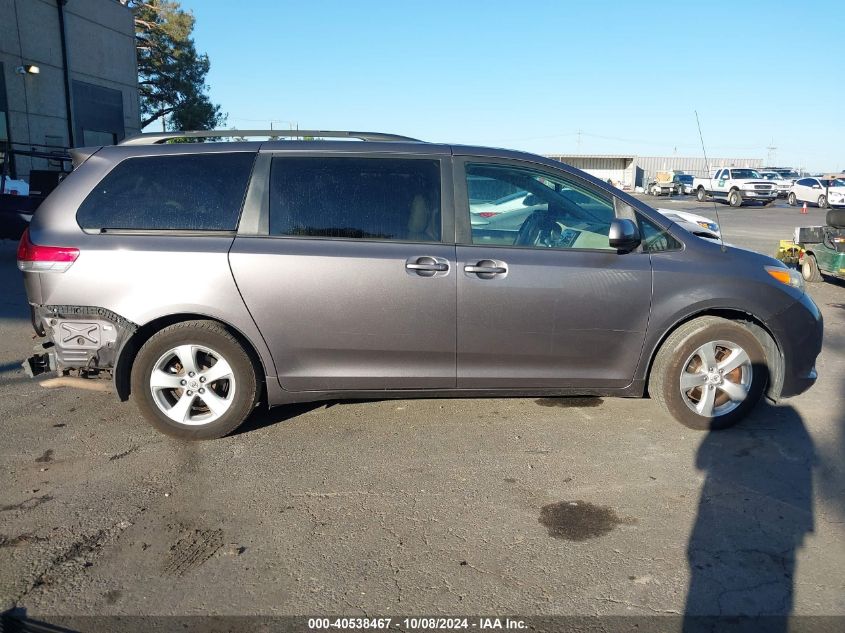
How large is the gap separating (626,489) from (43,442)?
360 cm

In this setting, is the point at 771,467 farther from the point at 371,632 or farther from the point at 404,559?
the point at 371,632

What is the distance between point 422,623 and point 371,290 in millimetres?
2052

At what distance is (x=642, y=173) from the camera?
76562 millimetres

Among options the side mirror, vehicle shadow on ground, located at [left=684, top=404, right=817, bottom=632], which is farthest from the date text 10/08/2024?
the side mirror

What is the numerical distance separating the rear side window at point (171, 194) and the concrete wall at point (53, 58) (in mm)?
20300

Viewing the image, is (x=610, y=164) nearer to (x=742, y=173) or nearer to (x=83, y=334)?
(x=742, y=173)

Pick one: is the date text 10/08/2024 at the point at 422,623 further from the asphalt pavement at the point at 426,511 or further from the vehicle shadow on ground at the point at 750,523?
the vehicle shadow on ground at the point at 750,523

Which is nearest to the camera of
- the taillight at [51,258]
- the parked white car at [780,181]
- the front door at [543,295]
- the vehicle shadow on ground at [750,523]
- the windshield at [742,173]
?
the vehicle shadow on ground at [750,523]

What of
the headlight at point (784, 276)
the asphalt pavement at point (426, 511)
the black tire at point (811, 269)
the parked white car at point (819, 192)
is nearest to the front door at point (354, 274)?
the asphalt pavement at point (426, 511)

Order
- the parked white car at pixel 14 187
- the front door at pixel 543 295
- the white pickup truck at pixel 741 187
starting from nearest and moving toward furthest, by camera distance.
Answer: the front door at pixel 543 295 → the parked white car at pixel 14 187 → the white pickup truck at pixel 741 187

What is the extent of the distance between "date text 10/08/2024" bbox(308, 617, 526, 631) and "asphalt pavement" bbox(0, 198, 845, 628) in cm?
5

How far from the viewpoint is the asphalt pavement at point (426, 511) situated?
2.84 meters

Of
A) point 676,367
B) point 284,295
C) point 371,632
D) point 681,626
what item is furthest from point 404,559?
point 676,367

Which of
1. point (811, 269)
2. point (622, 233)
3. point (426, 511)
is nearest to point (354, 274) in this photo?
point (426, 511)
